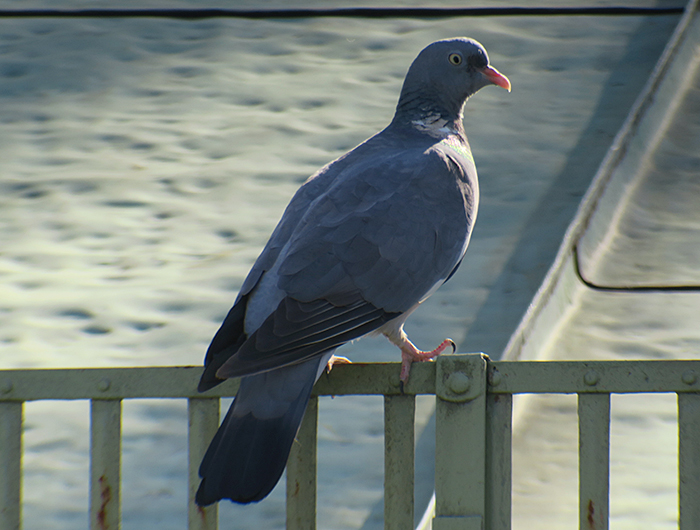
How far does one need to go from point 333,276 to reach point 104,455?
579mm

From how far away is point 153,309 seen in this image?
119 inches

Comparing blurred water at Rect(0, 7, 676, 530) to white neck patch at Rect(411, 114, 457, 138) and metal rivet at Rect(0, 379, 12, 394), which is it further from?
metal rivet at Rect(0, 379, 12, 394)

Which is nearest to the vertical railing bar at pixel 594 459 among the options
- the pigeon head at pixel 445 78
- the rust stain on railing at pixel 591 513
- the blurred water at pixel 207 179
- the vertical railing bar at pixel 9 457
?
the rust stain on railing at pixel 591 513

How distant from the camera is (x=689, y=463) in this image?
1.12 metres

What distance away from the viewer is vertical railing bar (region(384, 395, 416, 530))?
1188mm

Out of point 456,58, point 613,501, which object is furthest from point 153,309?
point 613,501

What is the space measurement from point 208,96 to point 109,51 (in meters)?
0.84

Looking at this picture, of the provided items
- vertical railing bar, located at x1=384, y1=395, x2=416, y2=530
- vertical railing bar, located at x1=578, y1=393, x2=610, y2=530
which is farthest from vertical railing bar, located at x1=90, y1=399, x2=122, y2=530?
vertical railing bar, located at x1=578, y1=393, x2=610, y2=530

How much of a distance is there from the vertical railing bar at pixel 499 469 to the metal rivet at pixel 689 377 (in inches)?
9.8

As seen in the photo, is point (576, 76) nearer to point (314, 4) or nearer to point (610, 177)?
point (610, 177)

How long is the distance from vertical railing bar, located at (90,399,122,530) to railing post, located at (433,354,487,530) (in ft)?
1.63

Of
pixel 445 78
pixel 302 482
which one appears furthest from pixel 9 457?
pixel 445 78

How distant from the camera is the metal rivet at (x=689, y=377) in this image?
3.68 feet

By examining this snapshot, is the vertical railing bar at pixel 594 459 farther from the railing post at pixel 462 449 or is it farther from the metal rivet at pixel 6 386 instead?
the metal rivet at pixel 6 386
